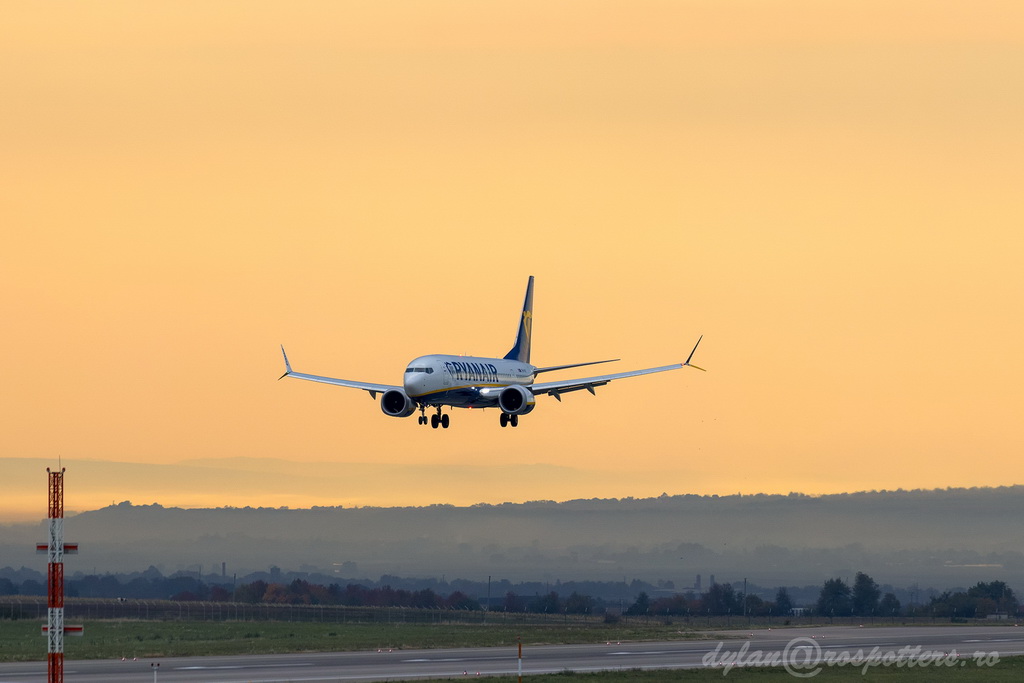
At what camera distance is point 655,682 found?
70.7m

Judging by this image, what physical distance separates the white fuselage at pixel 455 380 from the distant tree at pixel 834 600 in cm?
8741

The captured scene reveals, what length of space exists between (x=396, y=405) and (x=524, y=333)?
93.4ft

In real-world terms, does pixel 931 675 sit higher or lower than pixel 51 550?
lower

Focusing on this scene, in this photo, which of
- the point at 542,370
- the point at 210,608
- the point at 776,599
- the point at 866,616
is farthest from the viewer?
the point at 776,599

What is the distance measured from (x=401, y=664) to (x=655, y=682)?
17.2m

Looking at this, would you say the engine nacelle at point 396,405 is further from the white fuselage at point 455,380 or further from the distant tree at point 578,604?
the distant tree at point 578,604

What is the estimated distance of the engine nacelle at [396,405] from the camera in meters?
96.2

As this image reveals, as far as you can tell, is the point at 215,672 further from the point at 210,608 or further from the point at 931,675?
the point at 210,608

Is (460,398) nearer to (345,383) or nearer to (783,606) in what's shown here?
(345,383)

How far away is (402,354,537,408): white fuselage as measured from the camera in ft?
307

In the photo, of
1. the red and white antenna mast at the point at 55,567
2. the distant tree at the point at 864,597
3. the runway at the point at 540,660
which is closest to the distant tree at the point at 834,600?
the distant tree at the point at 864,597

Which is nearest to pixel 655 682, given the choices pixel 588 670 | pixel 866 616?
pixel 588 670

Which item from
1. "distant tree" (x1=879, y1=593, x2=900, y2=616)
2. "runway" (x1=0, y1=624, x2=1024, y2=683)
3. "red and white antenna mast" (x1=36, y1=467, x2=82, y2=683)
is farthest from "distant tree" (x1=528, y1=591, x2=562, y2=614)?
"red and white antenna mast" (x1=36, y1=467, x2=82, y2=683)

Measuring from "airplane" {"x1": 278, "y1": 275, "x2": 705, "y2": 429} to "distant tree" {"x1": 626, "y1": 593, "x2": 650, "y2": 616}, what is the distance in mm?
81345
